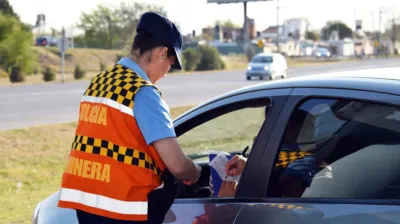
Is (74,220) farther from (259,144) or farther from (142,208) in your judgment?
(259,144)

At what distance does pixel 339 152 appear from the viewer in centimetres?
275

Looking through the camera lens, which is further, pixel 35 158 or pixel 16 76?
pixel 16 76

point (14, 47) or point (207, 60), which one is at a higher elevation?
point (14, 47)

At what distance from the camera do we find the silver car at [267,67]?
37.3 metres

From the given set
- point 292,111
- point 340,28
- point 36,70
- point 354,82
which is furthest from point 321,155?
point 340,28

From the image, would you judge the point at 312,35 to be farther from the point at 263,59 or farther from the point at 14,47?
the point at 263,59

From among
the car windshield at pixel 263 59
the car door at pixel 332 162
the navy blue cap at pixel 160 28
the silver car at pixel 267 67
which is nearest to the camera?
the car door at pixel 332 162

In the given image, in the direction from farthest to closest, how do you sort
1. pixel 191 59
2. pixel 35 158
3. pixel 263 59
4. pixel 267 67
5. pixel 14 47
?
pixel 191 59 < pixel 14 47 < pixel 263 59 < pixel 267 67 < pixel 35 158

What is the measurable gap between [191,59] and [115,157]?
185ft

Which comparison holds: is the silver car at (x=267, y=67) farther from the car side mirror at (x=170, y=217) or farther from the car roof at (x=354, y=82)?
the car roof at (x=354, y=82)

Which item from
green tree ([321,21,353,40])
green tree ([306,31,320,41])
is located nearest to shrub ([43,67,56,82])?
green tree ([321,21,353,40])

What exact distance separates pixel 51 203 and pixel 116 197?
4.25ft

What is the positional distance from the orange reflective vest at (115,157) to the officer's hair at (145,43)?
0.40 ft

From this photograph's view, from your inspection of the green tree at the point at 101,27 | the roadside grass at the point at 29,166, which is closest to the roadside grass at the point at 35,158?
the roadside grass at the point at 29,166
